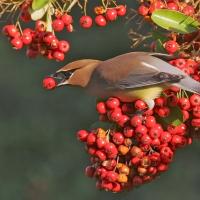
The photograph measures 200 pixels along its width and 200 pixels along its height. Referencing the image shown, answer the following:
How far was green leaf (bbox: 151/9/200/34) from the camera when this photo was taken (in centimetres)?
277

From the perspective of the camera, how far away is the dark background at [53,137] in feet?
23.3

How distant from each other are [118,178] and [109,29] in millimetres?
4738

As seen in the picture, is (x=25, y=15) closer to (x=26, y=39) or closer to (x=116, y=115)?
(x=26, y=39)

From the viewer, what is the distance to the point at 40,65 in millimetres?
7934

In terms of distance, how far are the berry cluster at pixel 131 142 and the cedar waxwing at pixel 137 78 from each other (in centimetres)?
3

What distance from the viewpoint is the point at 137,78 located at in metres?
2.75

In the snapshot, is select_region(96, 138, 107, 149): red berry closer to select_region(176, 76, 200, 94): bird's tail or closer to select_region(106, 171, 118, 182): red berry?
select_region(106, 171, 118, 182): red berry

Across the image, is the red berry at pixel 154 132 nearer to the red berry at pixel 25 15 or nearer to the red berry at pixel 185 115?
the red berry at pixel 185 115

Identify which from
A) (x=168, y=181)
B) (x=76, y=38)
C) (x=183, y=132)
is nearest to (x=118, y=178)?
(x=183, y=132)

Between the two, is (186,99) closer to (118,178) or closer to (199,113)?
(199,113)

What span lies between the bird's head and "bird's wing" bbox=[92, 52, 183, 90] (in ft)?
0.27

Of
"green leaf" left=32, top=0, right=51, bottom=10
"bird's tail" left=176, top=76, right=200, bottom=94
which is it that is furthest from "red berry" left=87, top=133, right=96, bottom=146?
"green leaf" left=32, top=0, right=51, bottom=10

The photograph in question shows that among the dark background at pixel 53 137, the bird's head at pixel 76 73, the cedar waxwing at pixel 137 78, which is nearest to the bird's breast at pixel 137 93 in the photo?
the cedar waxwing at pixel 137 78

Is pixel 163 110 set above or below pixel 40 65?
above
